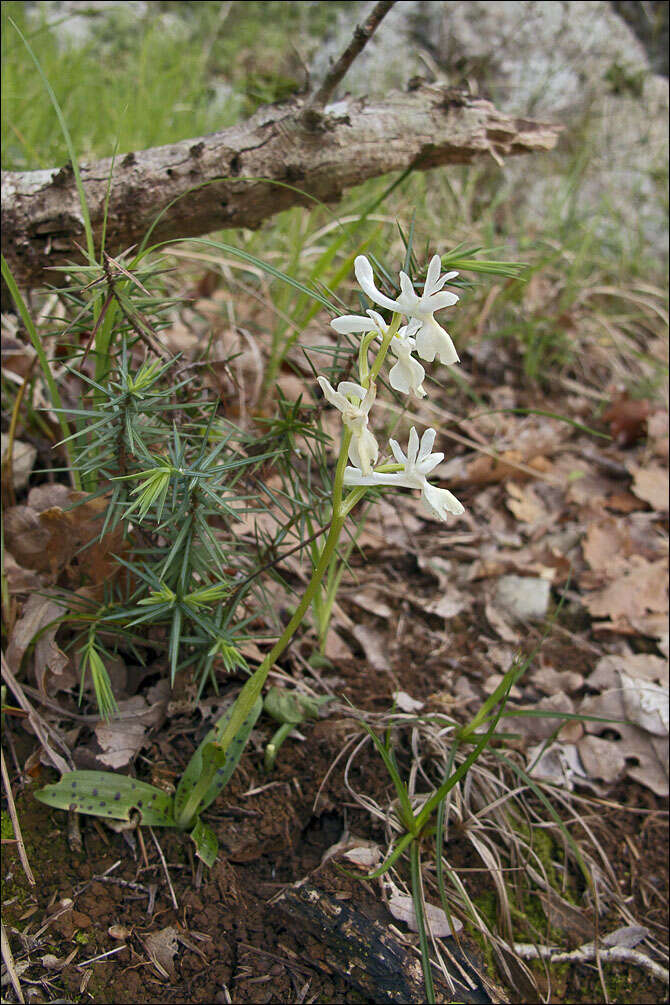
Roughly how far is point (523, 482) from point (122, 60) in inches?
137

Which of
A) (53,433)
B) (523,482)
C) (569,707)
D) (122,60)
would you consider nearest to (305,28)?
(122,60)

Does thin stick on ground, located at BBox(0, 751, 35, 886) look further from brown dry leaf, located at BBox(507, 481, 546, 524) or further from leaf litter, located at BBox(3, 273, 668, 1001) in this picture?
brown dry leaf, located at BBox(507, 481, 546, 524)

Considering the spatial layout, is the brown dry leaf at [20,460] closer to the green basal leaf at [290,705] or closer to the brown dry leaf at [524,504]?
the green basal leaf at [290,705]

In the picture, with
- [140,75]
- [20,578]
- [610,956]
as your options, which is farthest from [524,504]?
[140,75]

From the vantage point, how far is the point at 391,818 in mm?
1501

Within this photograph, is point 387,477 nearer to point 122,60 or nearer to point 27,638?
point 27,638

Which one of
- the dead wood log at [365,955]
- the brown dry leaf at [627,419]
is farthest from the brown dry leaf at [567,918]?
the brown dry leaf at [627,419]

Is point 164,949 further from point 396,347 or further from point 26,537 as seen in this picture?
point 396,347

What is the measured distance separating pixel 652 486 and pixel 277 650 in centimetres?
205

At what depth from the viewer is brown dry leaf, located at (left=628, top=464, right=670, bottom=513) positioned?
268cm

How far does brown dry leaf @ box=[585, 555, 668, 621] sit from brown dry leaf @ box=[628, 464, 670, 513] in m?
0.36

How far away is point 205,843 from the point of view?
1.39 meters

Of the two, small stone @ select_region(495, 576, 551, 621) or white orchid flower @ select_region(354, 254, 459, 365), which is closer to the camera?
white orchid flower @ select_region(354, 254, 459, 365)

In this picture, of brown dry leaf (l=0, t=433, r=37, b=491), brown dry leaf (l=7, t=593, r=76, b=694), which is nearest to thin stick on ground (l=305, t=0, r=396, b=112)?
brown dry leaf (l=0, t=433, r=37, b=491)
